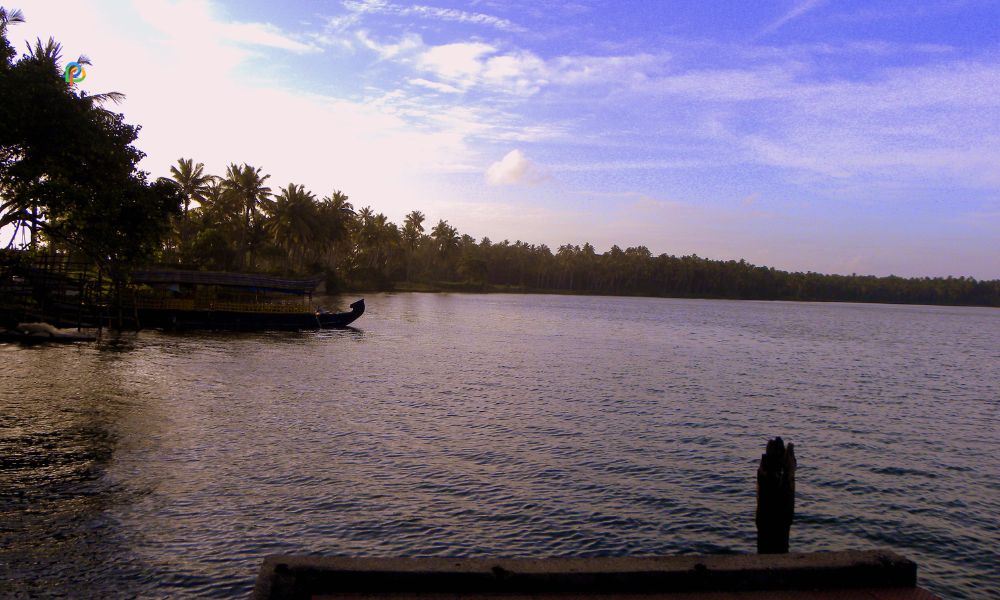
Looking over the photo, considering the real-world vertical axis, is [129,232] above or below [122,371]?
above

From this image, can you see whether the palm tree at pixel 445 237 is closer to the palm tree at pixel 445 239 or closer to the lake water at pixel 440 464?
the palm tree at pixel 445 239

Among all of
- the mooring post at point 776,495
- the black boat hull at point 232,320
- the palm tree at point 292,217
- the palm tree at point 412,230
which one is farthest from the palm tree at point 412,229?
the mooring post at point 776,495

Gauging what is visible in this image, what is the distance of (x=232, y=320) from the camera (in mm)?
55906

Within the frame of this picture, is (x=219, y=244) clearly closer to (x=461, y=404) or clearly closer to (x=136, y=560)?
(x=461, y=404)

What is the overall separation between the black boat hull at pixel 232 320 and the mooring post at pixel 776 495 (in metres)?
50.8

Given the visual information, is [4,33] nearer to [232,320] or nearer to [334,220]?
[232,320]

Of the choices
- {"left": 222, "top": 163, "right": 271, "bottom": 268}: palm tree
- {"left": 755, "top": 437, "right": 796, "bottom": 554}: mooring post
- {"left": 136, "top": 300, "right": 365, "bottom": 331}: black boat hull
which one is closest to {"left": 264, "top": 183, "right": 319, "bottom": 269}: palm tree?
{"left": 222, "top": 163, "right": 271, "bottom": 268}: palm tree

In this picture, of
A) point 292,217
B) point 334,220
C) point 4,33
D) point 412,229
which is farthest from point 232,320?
point 412,229

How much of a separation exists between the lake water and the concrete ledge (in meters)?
4.39

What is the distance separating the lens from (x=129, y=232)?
25.3 metres

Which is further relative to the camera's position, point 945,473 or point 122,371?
point 122,371

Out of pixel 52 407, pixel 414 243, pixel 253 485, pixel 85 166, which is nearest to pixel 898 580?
pixel 253 485

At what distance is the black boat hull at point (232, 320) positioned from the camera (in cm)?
5341

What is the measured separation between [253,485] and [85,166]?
50.5 feet
